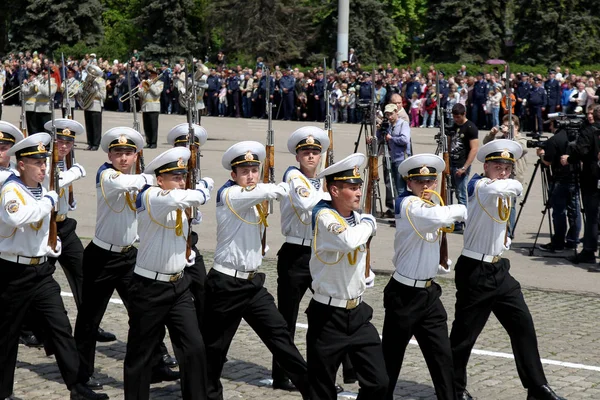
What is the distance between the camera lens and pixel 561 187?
586 inches

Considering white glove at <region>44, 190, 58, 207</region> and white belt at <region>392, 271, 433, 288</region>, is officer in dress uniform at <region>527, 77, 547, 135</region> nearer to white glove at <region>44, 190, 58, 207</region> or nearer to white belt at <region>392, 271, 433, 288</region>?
white belt at <region>392, 271, 433, 288</region>

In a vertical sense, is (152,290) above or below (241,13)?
below

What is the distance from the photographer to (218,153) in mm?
25266

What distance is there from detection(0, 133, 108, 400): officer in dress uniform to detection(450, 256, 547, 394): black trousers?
290 centimetres

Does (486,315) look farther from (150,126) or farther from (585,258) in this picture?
(150,126)

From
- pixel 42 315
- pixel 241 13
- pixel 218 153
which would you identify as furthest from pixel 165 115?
pixel 42 315

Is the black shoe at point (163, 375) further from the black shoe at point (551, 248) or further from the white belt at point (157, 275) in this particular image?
the black shoe at point (551, 248)

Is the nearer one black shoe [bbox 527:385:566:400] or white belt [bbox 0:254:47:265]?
white belt [bbox 0:254:47:265]

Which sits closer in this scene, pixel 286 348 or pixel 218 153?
pixel 286 348

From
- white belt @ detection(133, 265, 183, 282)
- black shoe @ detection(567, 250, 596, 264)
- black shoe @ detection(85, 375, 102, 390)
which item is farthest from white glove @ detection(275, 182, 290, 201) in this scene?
black shoe @ detection(567, 250, 596, 264)

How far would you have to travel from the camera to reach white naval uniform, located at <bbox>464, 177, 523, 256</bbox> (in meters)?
8.72

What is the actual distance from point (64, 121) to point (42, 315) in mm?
2758

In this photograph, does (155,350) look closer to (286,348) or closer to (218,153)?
(286,348)

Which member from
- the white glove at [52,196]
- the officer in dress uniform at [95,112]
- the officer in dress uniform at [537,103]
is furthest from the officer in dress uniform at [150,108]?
the white glove at [52,196]
